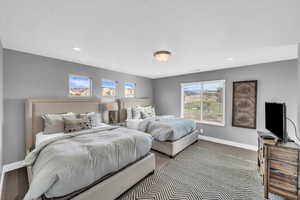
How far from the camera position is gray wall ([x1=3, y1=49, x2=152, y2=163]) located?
8.05ft

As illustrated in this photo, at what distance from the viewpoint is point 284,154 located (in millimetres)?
1688

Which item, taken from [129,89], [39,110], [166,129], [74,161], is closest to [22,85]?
[39,110]

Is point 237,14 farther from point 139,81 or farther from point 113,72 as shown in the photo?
point 139,81

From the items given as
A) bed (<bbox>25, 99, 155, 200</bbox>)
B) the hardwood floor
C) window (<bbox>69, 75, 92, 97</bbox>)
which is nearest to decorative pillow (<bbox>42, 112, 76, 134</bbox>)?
bed (<bbox>25, 99, 155, 200</bbox>)

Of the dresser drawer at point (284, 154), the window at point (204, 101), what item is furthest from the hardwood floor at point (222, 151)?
the dresser drawer at point (284, 154)

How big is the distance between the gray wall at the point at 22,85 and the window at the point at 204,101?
409cm

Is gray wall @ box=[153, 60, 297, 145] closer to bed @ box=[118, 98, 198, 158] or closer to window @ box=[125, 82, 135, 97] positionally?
bed @ box=[118, 98, 198, 158]

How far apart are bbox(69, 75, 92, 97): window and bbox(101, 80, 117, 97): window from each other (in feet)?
1.46

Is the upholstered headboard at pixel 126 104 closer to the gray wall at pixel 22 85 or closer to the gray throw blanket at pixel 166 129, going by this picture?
the gray throw blanket at pixel 166 129

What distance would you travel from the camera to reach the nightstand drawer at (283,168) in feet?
5.34

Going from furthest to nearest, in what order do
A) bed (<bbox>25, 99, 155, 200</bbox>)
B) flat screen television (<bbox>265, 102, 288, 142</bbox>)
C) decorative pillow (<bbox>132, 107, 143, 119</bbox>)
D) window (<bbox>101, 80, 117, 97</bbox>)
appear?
1. decorative pillow (<bbox>132, 107, 143, 119</bbox>)
2. window (<bbox>101, 80, 117, 97</bbox>)
3. flat screen television (<bbox>265, 102, 288, 142</bbox>)
4. bed (<bbox>25, 99, 155, 200</bbox>)

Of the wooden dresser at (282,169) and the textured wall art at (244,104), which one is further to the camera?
the textured wall art at (244,104)

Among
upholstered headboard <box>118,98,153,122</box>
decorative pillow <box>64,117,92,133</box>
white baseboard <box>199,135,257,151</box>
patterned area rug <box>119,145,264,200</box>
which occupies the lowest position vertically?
patterned area rug <box>119,145,264,200</box>

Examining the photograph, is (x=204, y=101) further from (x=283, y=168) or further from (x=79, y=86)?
(x=79, y=86)
